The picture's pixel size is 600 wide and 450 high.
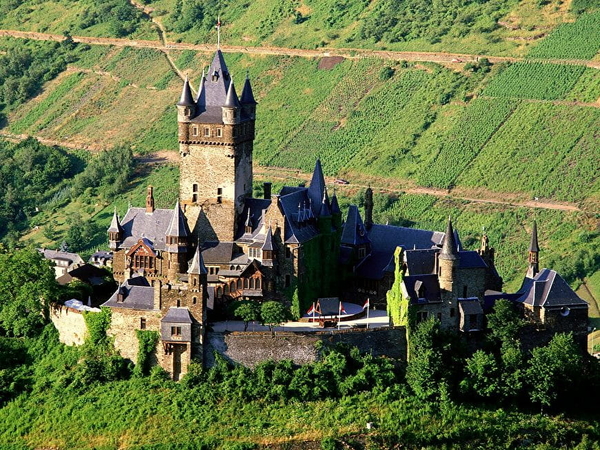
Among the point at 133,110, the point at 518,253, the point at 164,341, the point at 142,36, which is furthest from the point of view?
the point at 142,36

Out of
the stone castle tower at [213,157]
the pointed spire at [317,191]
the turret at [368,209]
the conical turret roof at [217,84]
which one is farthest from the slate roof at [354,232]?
the conical turret roof at [217,84]

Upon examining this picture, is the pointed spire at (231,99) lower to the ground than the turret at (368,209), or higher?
higher

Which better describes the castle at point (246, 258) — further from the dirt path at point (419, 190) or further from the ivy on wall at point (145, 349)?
the dirt path at point (419, 190)

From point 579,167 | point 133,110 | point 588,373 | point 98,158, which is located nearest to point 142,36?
point 133,110

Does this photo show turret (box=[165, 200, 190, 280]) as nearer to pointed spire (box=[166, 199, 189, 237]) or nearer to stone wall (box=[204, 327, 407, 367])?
pointed spire (box=[166, 199, 189, 237])

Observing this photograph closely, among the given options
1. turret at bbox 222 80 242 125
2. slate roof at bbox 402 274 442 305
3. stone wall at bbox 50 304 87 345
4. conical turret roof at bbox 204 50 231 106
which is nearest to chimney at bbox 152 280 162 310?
stone wall at bbox 50 304 87 345

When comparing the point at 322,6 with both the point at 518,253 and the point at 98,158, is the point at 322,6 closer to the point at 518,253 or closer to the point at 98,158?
the point at 98,158
